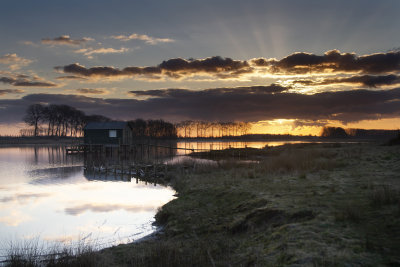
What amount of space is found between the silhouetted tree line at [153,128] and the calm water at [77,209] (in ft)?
333

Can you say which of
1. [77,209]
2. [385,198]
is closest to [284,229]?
[385,198]

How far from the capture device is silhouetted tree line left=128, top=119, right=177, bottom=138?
443 ft

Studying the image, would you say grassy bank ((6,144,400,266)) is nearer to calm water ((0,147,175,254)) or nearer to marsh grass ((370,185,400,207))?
marsh grass ((370,185,400,207))

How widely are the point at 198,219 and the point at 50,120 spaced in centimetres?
12009

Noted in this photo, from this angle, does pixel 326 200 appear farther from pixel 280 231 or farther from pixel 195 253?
pixel 195 253

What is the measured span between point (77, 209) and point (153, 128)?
426ft

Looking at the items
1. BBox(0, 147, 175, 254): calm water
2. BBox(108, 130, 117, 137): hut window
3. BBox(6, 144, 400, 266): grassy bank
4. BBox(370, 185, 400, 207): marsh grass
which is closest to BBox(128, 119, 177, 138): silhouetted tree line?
BBox(108, 130, 117, 137): hut window

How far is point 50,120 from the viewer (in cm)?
11638

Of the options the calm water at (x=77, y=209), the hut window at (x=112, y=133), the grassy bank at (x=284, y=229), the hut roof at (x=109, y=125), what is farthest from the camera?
the hut roof at (x=109, y=125)

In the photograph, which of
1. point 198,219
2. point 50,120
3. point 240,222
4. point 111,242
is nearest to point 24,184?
point 111,242

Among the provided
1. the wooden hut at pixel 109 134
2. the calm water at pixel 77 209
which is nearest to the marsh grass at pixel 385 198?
the calm water at pixel 77 209

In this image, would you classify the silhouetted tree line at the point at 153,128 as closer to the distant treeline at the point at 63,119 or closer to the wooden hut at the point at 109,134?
the distant treeline at the point at 63,119

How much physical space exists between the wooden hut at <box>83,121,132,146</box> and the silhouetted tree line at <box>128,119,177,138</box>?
5905 centimetres

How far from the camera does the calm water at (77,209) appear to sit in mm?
13959
